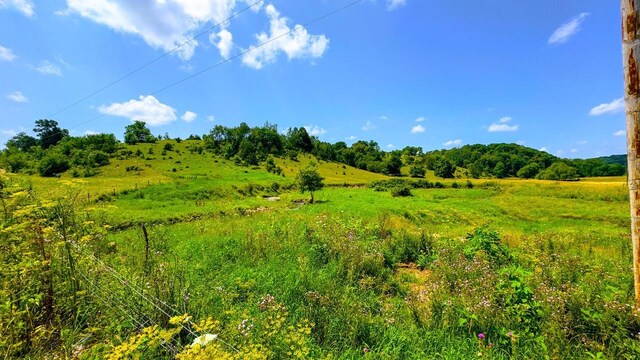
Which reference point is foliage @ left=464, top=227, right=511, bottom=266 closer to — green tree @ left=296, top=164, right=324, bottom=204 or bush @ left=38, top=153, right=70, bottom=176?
green tree @ left=296, top=164, right=324, bottom=204

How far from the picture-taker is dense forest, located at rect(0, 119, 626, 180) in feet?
230

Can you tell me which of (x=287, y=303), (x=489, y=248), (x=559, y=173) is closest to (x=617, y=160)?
(x=559, y=173)

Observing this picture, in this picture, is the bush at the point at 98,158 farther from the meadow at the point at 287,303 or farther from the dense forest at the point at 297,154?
the meadow at the point at 287,303

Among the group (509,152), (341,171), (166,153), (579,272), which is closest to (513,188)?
(341,171)

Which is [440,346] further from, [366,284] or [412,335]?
[366,284]

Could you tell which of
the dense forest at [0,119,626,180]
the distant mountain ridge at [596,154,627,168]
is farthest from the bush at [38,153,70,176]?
the distant mountain ridge at [596,154,627,168]

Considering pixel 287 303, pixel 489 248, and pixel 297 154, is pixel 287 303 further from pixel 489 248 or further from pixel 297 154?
pixel 297 154

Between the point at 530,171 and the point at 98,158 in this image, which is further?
the point at 530,171

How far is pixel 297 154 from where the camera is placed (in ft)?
347

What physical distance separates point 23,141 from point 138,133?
33.5m

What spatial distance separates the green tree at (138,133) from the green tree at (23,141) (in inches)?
1091

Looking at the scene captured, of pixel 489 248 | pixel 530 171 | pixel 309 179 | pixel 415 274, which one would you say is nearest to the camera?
pixel 489 248

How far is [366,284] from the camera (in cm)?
648

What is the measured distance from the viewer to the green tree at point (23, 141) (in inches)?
3509
